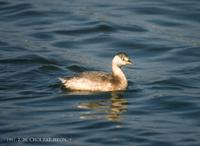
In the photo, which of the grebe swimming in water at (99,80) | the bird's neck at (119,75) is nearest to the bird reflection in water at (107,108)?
the grebe swimming in water at (99,80)

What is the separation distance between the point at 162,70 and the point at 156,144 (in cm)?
697

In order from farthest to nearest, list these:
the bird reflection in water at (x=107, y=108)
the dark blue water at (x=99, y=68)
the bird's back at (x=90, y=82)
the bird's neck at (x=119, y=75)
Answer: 1. the bird's neck at (x=119, y=75)
2. the bird's back at (x=90, y=82)
3. the bird reflection in water at (x=107, y=108)
4. the dark blue water at (x=99, y=68)

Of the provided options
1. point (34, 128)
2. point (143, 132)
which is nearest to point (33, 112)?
point (34, 128)

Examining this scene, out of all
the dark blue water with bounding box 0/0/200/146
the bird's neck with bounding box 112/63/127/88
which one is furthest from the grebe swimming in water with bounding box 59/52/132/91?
the dark blue water with bounding box 0/0/200/146

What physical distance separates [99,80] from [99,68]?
9.95 ft

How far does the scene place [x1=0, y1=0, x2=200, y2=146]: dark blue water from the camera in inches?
714

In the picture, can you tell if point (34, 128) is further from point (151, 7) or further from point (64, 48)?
point (151, 7)

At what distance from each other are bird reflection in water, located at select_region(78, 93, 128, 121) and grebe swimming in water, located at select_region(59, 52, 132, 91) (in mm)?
293

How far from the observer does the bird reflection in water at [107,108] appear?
1934 cm

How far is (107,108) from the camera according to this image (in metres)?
20.2

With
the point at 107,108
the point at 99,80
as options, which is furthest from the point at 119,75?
the point at 107,108

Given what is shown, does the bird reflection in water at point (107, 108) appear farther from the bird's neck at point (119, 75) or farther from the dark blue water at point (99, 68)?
the bird's neck at point (119, 75)

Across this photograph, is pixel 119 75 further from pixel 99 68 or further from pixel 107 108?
pixel 99 68

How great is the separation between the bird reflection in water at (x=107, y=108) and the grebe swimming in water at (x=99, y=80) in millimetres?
293
